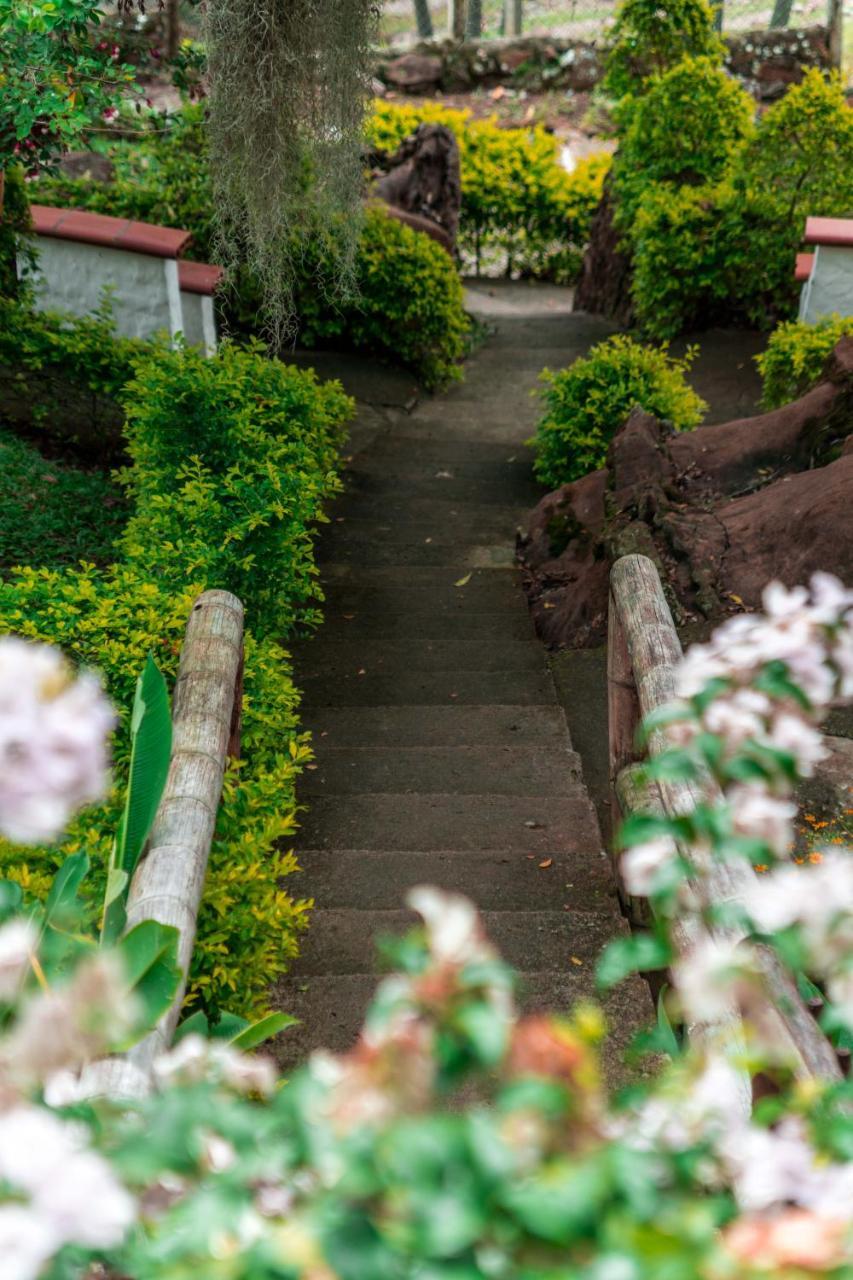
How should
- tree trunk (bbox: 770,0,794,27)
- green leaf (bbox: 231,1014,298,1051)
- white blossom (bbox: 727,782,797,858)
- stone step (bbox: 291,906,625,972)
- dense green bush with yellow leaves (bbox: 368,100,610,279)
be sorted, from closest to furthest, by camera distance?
1. white blossom (bbox: 727,782,797,858)
2. green leaf (bbox: 231,1014,298,1051)
3. stone step (bbox: 291,906,625,972)
4. dense green bush with yellow leaves (bbox: 368,100,610,279)
5. tree trunk (bbox: 770,0,794,27)

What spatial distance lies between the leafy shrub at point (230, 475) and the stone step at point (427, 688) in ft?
1.21

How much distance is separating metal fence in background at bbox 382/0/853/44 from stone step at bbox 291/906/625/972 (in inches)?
581

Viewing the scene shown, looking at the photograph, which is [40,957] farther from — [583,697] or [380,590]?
[380,590]

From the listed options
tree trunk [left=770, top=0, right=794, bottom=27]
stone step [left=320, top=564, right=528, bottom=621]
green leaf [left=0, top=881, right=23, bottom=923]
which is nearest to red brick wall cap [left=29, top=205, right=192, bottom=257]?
stone step [left=320, top=564, right=528, bottom=621]

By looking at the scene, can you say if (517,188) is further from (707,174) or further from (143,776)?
(143,776)

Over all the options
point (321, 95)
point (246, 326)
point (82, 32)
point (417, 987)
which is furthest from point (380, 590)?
point (417, 987)

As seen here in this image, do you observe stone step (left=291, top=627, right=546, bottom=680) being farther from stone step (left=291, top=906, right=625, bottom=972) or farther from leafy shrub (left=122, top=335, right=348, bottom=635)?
stone step (left=291, top=906, right=625, bottom=972)

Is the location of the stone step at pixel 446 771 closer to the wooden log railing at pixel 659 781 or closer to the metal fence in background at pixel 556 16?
the wooden log railing at pixel 659 781

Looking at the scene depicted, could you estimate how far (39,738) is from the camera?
1104 mm

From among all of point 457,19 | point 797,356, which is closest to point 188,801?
point 797,356

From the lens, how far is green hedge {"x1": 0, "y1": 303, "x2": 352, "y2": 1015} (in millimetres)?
2754

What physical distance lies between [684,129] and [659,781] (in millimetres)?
9001

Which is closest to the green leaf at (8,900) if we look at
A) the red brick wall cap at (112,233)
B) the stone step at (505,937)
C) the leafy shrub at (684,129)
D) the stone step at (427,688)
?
the stone step at (505,937)

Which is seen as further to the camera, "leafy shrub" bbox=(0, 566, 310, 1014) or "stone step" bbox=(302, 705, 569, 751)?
"stone step" bbox=(302, 705, 569, 751)
